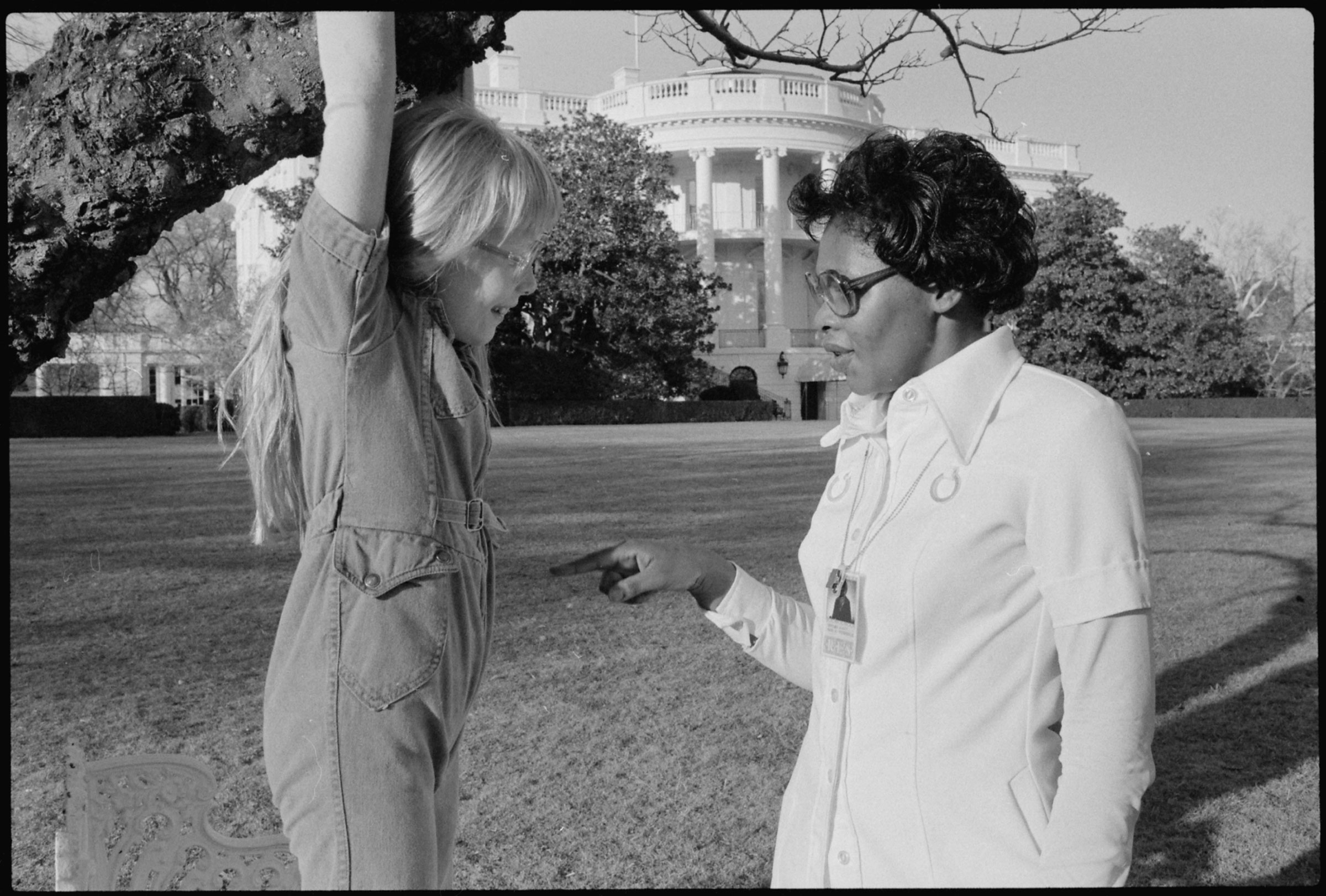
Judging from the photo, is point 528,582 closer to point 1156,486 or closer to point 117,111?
point 117,111

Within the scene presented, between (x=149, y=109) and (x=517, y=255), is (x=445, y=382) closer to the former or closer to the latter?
(x=517, y=255)

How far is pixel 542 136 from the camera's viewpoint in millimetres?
33188

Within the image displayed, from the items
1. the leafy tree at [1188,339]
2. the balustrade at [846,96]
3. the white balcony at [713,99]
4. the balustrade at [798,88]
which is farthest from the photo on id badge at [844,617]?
the balustrade at [846,96]

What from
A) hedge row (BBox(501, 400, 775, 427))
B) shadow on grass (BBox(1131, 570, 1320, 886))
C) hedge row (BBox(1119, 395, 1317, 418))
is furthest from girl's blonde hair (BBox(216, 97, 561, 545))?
hedge row (BBox(1119, 395, 1317, 418))

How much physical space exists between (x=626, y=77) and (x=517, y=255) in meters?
44.2

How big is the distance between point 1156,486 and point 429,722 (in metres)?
12.9

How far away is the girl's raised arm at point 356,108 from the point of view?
1458 millimetres

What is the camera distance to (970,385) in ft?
5.11

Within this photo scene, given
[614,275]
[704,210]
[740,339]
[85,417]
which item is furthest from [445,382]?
[740,339]

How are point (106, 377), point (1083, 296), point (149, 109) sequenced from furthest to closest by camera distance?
point (106, 377), point (1083, 296), point (149, 109)

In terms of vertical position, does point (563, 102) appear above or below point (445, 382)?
above

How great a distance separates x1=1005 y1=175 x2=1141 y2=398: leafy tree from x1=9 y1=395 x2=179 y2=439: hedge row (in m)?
24.2

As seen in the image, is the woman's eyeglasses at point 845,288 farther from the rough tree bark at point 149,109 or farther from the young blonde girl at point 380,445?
the rough tree bark at point 149,109

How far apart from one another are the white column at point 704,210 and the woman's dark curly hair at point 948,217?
42.0 m
